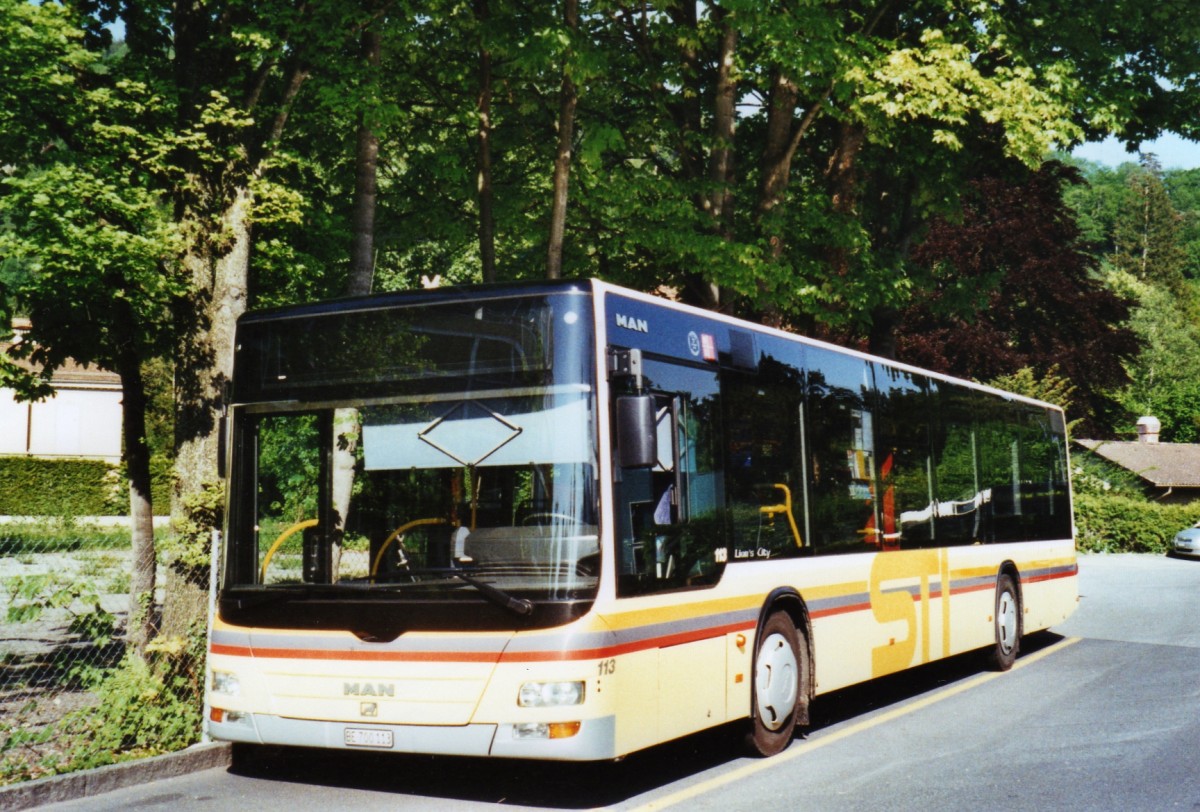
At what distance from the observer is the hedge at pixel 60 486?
39344mm

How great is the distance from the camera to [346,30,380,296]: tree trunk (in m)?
15.4

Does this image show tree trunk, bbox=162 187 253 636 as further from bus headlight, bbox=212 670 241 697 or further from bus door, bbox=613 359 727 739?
bus door, bbox=613 359 727 739

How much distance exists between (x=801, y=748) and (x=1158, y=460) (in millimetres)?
55147

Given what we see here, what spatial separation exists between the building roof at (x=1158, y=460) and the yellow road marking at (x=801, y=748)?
4360cm

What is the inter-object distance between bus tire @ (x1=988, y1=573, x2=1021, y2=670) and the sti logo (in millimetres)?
7794

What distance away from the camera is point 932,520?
12836 millimetres

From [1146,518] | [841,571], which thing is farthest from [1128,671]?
[1146,518]

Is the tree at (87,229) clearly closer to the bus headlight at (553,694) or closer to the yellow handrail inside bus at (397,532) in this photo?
the yellow handrail inside bus at (397,532)

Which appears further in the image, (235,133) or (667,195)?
(667,195)

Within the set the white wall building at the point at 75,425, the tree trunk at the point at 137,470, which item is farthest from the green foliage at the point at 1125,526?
the tree trunk at the point at 137,470

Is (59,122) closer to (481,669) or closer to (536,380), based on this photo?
(536,380)

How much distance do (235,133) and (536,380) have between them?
5.80 meters

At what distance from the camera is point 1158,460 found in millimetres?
59594

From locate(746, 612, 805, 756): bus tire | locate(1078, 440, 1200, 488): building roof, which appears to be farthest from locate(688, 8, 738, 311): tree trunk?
locate(1078, 440, 1200, 488): building roof
